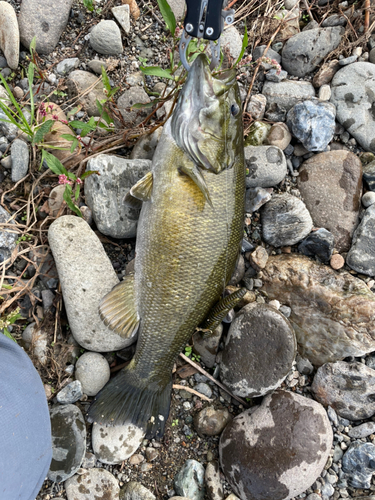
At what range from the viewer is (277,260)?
3684mm

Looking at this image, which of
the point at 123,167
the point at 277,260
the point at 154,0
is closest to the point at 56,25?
the point at 154,0

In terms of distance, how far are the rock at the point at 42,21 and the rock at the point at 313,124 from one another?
2.38 metres

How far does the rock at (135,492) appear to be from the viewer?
319cm

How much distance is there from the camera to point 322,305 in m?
3.53

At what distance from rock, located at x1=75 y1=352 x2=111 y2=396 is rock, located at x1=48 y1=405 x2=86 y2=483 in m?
0.21

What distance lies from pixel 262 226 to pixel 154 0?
256cm

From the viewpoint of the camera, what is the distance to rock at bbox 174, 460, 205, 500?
129 inches

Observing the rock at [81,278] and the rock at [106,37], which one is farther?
the rock at [106,37]

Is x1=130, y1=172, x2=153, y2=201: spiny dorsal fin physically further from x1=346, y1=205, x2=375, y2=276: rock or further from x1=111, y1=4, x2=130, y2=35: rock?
x1=346, y1=205, x2=375, y2=276: rock

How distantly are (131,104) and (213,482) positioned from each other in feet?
11.5

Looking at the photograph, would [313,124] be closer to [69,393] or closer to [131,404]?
[131,404]

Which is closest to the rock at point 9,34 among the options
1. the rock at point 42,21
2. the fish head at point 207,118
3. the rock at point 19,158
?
the rock at point 42,21

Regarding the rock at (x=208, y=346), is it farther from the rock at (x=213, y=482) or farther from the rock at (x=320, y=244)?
the rock at (x=320, y=244)

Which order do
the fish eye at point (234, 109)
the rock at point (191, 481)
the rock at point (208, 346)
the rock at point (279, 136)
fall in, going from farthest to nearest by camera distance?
1. the rock at point (279, 136)
2. the rock at point (208, 346)
3. the rock at point (191, 481)
4. the fish eye at point (234, 109)
